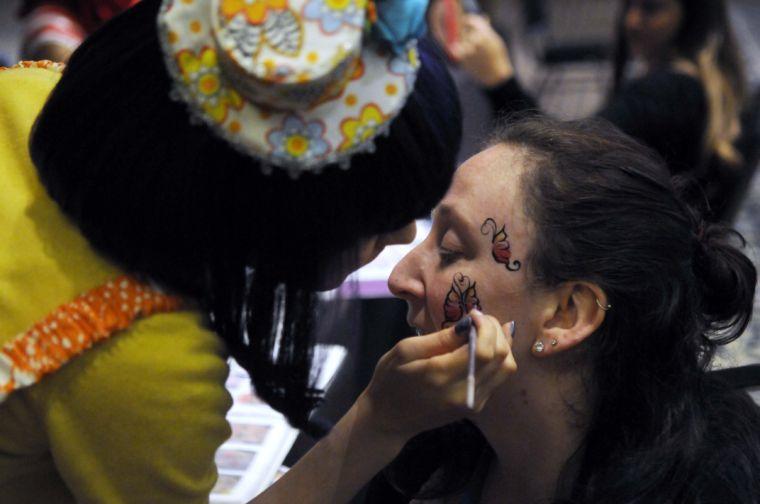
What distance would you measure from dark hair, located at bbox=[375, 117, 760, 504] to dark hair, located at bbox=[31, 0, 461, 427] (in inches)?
12.7

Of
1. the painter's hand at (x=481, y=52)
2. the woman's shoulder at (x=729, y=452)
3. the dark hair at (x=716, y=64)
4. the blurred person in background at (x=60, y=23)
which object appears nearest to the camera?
the woman's shoulder at (x=729, y=452)

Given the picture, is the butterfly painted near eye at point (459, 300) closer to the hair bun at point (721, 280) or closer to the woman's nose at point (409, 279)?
the woman's nose at point (409, 279)

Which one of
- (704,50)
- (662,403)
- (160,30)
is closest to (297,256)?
(160,30)

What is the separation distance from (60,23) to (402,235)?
1325 mm

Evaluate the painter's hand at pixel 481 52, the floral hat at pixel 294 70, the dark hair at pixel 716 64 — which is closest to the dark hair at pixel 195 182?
the floral hat at pixel 294 70

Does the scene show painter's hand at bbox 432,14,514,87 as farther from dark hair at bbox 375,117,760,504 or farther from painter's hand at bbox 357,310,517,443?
painter's hand at bbox 357,310,517,443

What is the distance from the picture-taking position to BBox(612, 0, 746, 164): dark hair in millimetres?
2367

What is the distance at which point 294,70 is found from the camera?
738 mm

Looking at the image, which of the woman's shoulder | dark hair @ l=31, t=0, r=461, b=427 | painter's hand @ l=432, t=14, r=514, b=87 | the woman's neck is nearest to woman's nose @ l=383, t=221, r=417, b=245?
dark hair @ l=31, t=0, r=461, b=427

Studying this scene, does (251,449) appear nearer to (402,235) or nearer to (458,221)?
(458,221)

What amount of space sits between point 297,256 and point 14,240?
0.23m

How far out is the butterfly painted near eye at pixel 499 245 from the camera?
1.14 metres

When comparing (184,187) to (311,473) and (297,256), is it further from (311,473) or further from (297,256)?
(311,473)

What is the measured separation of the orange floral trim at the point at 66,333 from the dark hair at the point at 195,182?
1.2 inches
